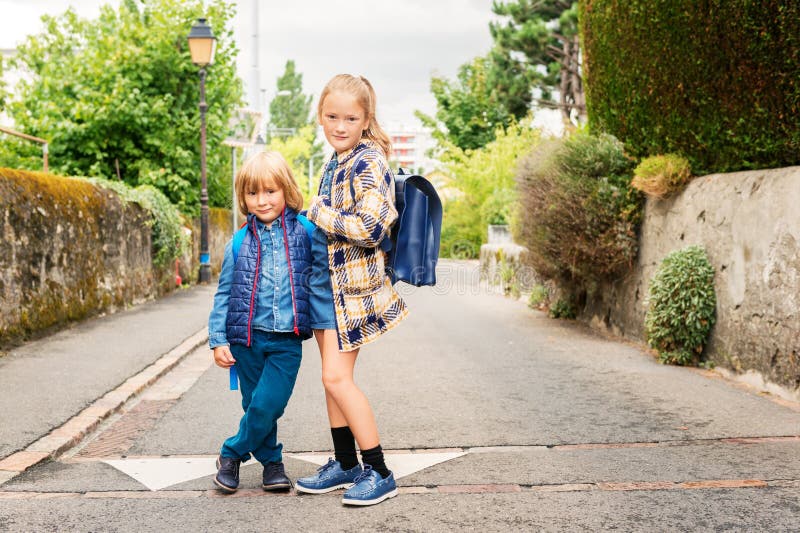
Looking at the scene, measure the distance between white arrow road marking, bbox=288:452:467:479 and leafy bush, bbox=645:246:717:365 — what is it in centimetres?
353

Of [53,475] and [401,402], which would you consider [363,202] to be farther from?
[401,402]

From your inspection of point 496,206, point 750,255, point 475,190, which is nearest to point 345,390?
point 750,255

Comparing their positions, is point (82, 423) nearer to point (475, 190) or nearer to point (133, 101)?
point (133, 101)

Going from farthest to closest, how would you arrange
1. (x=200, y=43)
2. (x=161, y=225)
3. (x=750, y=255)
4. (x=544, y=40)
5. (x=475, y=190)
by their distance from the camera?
(x=475, y=190) → (x=544, y=40) → (x=200, y=43) → (x=161, y=225) → (x=750, y=255)

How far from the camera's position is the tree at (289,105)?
9094 centimetres

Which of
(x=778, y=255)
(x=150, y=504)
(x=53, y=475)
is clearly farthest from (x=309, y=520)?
(x=778, y=255)

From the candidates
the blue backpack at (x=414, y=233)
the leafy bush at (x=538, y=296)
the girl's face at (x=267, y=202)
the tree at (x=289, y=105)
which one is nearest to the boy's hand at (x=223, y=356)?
the girl's face at (x=267, y=202)

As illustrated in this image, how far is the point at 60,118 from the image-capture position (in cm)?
1709

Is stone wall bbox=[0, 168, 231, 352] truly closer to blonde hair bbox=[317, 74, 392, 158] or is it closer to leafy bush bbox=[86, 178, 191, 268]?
leafy bush bbox=[86, 178, 191, 268]

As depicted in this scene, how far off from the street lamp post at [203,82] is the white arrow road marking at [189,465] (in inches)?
520

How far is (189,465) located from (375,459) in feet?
4.02

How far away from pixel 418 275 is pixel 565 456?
1524 mm

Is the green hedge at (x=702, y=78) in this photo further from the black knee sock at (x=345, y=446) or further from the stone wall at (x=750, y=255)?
the black knee sock at (x=345, y=446)

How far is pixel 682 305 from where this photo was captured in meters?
7.45
